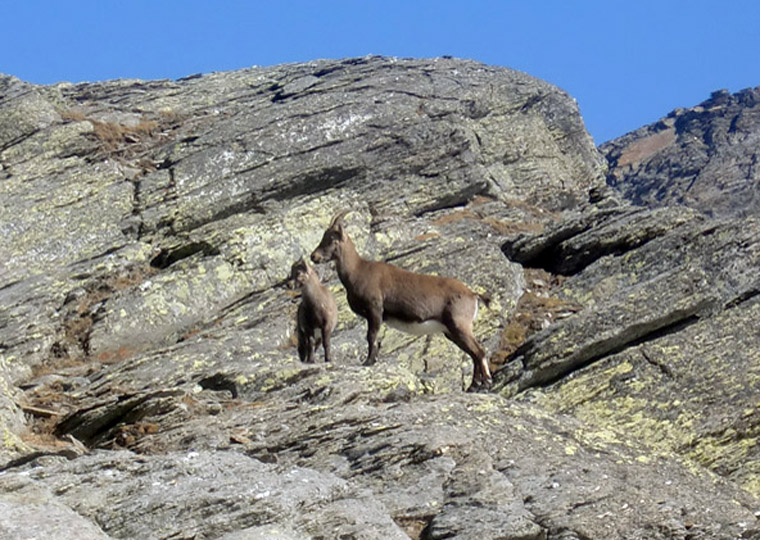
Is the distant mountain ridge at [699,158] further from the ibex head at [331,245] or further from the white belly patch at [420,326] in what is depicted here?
the white belly patch at [420,326]

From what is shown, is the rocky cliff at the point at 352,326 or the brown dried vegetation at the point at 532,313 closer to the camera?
the rocky cliff at the point at 352,326

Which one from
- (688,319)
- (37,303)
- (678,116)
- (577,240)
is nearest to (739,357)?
(688,319)

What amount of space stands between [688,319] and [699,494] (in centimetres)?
693

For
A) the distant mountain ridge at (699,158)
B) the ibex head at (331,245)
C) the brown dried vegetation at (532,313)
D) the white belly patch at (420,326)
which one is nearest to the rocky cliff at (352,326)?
the brown dried vegetation at (532,313)

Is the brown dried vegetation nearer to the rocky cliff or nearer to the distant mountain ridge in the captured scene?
the rocky cliff

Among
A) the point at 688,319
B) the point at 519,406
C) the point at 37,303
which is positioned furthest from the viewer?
the point at 37,303

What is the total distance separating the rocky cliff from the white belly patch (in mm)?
743

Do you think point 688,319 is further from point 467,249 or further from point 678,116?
point 678,116

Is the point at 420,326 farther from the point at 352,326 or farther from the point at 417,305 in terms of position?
the point at 352,326

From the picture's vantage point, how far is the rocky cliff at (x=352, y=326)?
42.1ft

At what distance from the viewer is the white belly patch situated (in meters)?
19.7

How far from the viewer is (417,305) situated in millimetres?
19641

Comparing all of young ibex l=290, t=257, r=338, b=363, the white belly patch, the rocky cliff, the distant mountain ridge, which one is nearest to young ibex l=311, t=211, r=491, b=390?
the white belly patch

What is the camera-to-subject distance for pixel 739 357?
776 inches
